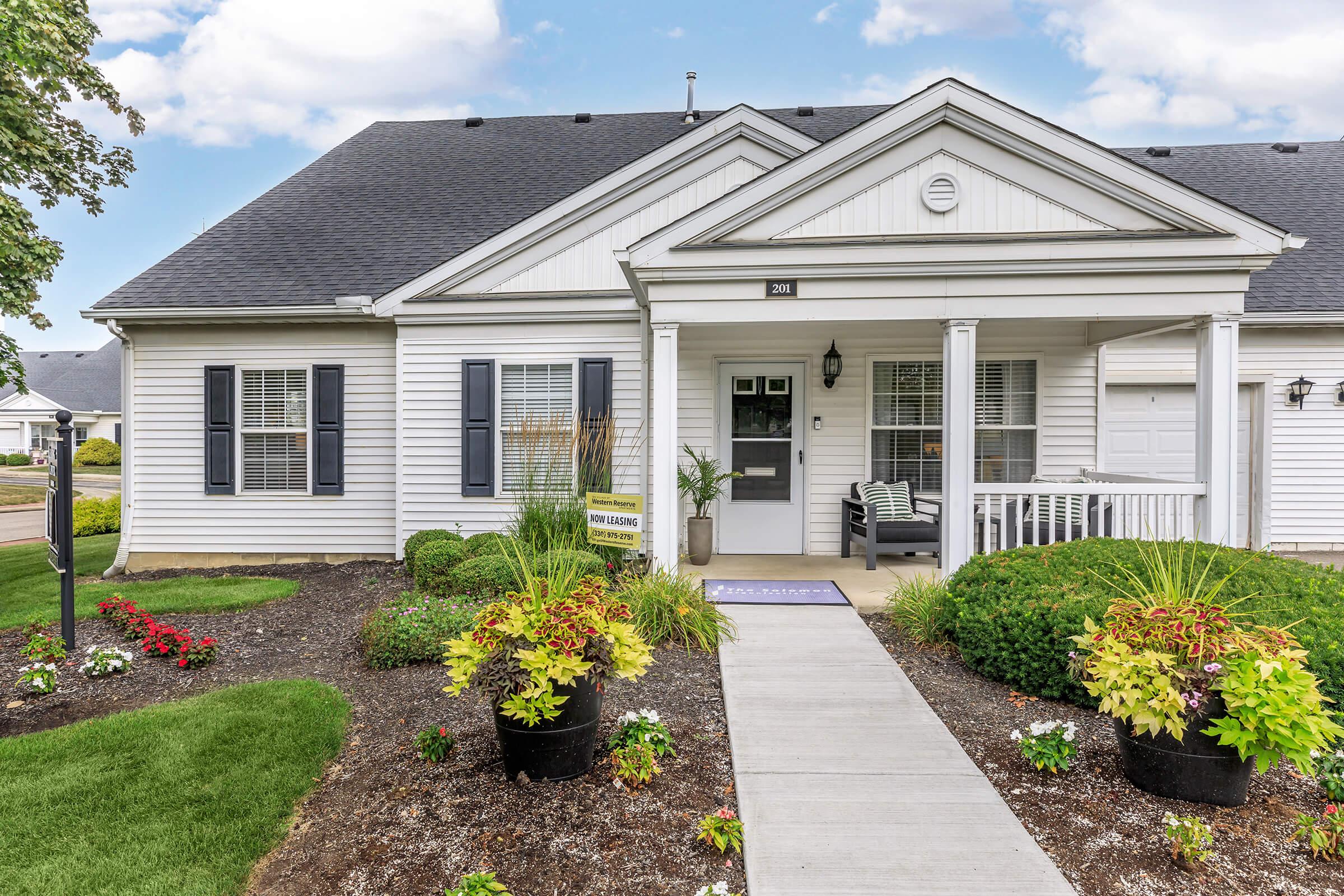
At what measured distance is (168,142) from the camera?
15.2m

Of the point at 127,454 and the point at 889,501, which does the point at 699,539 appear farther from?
the point at 127,454

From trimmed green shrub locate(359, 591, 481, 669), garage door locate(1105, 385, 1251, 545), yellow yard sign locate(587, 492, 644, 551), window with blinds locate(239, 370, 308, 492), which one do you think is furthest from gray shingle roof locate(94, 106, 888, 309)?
garage door locate(1105, 385, 1251, 545)

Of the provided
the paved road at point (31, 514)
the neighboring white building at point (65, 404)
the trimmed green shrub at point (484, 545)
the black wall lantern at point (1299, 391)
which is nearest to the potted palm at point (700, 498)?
the trimmed green shrub at point (484, 545)

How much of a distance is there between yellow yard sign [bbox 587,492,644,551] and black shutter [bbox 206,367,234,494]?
199 inches

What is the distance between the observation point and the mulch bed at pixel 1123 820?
6.79 ft

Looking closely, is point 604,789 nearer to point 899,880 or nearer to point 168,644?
point 899,880

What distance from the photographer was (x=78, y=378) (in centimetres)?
3212

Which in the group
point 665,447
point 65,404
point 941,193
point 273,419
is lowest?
point 665,447

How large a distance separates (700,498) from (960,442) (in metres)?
2.48

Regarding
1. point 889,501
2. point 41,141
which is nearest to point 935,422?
point 889,501

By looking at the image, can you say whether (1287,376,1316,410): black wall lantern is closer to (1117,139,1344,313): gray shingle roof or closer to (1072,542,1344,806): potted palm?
(1117,139,1344,313): gray shingle roof

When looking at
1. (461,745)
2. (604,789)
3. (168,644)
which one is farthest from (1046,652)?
(168,644)

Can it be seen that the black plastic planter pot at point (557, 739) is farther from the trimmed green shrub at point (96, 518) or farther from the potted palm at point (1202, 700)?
the trimmed green shrub at point (96, 518)

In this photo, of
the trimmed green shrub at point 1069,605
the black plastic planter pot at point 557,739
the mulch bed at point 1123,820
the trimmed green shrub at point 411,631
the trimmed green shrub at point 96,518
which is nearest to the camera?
the mulch bed at point 1123,820
